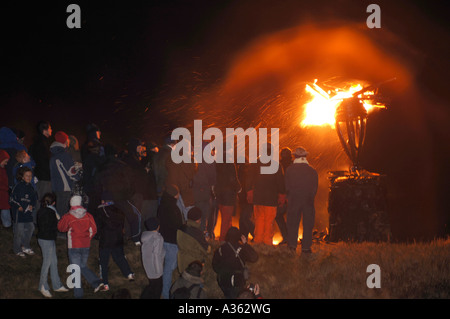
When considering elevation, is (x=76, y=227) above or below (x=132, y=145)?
below

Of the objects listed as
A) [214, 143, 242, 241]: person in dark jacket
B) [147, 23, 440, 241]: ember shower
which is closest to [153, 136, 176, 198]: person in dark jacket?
[214, 143, 242, 241]: person in dark jacket

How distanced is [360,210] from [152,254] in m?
5.84

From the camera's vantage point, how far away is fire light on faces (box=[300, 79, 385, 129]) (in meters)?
11.9

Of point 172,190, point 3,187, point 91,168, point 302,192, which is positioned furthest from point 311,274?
point 3,187

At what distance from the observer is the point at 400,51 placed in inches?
754

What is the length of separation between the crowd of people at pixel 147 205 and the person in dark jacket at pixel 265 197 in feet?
0.07

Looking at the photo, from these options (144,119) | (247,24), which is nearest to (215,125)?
(144,119)

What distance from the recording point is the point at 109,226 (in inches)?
308

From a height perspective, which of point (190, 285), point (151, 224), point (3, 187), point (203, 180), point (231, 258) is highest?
point (203, 180)

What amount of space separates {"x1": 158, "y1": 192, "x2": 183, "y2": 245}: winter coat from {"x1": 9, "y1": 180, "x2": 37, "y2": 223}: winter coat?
2595 millimetres

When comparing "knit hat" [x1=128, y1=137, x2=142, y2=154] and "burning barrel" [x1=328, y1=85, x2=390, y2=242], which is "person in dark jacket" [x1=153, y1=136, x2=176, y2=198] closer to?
"knit hat" [x1=128, y1=137, x2=142, y2=154]

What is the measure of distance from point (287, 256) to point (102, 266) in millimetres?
3508

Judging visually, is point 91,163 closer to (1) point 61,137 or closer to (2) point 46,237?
(1) point 61,137

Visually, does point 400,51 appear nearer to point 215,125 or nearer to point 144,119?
point 215,125
